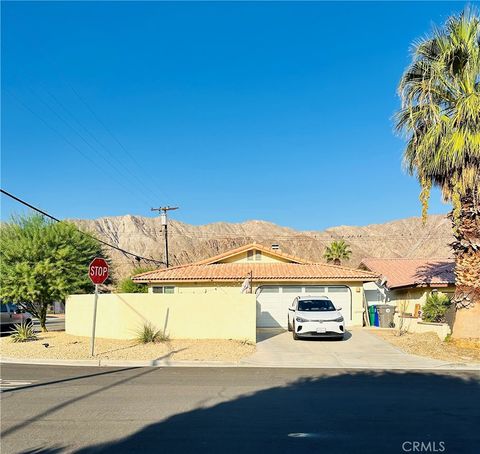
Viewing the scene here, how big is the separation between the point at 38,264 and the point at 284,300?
12017 mm

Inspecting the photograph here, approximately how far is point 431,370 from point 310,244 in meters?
87.1

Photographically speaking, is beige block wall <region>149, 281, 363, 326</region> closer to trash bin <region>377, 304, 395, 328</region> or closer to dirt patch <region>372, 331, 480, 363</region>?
trash bin <region>377, 304, 395, 328</region>

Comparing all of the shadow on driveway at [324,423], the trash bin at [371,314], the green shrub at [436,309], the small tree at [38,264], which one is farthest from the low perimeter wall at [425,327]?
the small tree at [38,264]

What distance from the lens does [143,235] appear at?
12019cm

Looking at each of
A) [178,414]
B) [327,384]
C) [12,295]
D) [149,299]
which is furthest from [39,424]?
[12,295]

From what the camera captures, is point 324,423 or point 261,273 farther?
point 261,273

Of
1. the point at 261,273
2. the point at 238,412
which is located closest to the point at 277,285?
the point at 261,273

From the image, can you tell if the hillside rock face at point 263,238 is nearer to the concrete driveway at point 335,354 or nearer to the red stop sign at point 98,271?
the concrete driveway at point 335,354

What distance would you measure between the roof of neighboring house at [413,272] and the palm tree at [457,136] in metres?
10.0

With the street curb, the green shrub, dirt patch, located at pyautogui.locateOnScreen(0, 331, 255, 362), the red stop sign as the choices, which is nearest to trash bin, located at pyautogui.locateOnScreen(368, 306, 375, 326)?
the green shrub

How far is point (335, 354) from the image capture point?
1702 centimetres

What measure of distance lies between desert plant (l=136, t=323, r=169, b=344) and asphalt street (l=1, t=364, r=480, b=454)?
19.1 feet

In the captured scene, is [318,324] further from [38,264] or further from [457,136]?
[38,264]

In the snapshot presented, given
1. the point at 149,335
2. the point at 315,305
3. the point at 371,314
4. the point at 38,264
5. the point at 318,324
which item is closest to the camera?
the point at 149,335
